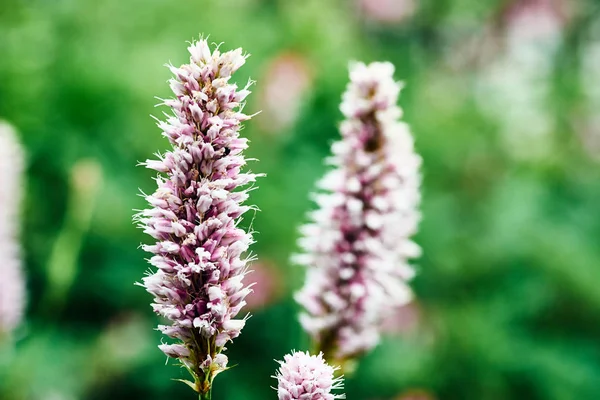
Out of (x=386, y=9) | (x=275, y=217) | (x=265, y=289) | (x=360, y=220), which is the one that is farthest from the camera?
(x=386, y=9)

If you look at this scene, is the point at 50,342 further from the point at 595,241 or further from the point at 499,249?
the point at 595,241

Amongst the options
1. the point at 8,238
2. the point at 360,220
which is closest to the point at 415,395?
the point at 360,220

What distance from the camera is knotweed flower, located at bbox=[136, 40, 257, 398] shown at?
1585 mm

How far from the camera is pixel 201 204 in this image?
1.57 metres

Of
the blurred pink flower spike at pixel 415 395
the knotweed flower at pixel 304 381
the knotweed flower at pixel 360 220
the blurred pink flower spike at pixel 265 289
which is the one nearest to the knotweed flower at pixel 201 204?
the knotweed flower at pixel 304 381

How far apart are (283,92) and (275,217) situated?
1.37m

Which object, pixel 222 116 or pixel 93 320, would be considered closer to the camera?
pixel 222 116

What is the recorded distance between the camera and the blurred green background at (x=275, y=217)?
15.9 ft

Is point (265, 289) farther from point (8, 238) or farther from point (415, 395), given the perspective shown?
point (8, 238)

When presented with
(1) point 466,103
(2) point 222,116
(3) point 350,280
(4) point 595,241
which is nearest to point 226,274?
(2) point 222,116

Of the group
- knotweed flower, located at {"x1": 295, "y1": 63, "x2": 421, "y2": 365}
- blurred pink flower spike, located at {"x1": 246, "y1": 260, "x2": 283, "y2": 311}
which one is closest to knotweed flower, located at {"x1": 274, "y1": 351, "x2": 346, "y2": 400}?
knotweed flower, located at {"x1": 295, "y1": 63, "x2": 421, "y2": 365}

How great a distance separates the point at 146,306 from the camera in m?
5.25

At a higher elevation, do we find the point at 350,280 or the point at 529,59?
the point at 529,59

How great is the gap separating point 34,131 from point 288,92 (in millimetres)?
1977
